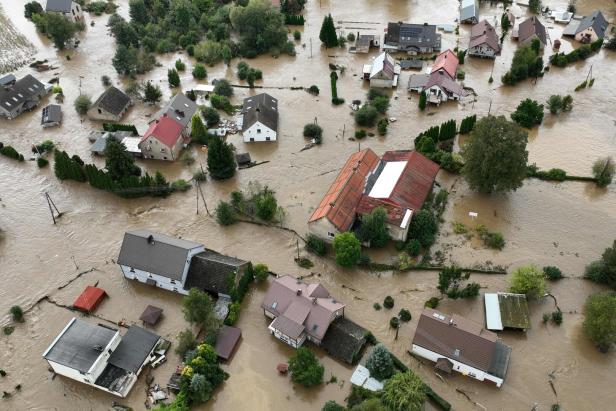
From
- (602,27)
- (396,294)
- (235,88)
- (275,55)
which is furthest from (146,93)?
(602,27)

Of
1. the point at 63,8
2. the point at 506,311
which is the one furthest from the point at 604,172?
the point at 63,8

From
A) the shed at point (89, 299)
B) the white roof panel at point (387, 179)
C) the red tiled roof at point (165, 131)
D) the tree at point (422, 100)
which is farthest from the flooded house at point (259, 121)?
the shed at point (89, 299)

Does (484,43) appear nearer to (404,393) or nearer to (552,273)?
(552,273)

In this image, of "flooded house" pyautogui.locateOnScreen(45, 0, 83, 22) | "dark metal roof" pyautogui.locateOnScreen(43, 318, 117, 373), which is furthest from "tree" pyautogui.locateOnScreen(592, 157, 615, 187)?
"flooded house" pyautogui.locateOnScreen(45, 0, 83, 22)

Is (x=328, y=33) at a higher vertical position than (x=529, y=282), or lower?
higher

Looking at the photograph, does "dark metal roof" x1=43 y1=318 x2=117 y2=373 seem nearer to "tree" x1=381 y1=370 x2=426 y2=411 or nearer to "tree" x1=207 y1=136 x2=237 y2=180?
"tree" x1=381 y1=370 x2=426 y2=411

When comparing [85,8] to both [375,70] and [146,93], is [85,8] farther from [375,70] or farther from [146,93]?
[375,70]

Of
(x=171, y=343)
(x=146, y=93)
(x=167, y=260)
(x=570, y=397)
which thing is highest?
(x=146, y=93)
